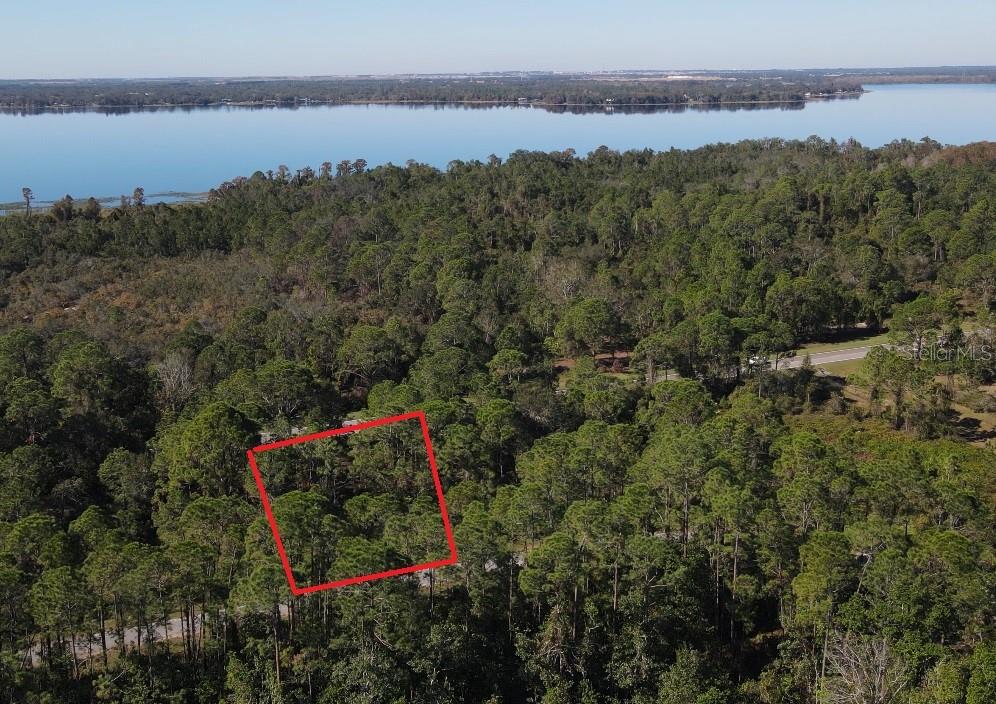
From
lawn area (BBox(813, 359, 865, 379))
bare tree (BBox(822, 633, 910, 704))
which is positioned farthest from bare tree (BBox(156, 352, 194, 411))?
lawn area (BBox(813, 359, 865, 379))

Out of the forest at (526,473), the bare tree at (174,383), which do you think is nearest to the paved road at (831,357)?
the forest at (526,473)

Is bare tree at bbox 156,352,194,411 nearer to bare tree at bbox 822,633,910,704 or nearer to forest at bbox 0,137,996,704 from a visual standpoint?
forest at bbox 0,137,996,704

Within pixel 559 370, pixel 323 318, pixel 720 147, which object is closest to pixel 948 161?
pixel 720 147

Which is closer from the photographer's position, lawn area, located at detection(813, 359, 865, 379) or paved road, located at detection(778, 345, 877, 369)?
lawn area, located at detection(813, 359, 865, 379)

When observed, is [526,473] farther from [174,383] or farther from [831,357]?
[831,357]

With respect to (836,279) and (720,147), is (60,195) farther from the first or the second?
(836,279)

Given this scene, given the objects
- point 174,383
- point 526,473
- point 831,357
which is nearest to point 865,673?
point 526,473
